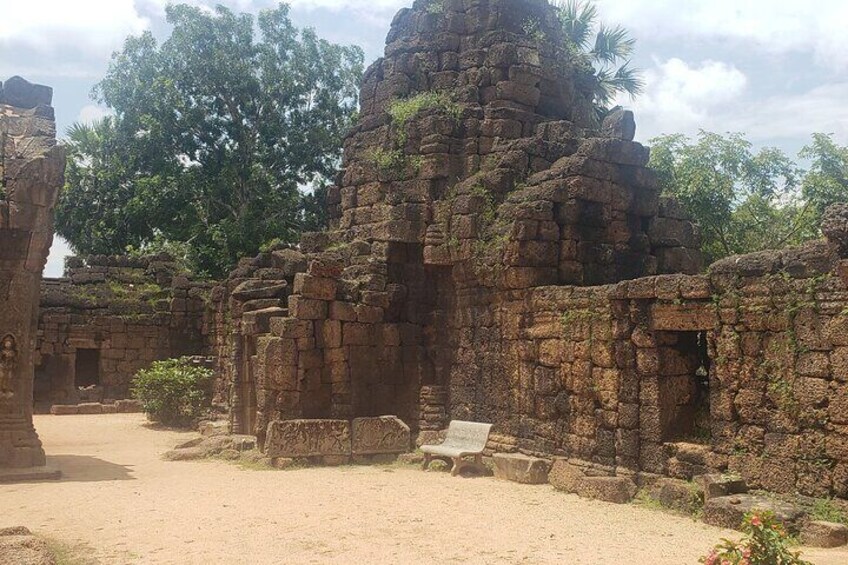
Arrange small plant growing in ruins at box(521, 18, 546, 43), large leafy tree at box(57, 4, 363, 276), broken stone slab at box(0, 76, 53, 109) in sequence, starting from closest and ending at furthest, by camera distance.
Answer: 1. broken stone slab at box(0, 76, 53, 109)
2. small plant growing in ruins at box(521, 18, 546, 43)
3. large leafy tree at box(57, 4, 363, 276)

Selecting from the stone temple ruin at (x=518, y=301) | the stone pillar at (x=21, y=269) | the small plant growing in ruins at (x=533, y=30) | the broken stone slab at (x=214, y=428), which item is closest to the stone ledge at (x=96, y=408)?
the stone temple ruin at (x=518, y=301)

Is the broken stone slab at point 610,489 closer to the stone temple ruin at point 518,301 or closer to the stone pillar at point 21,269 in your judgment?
the stone temple ruin at point 518,301

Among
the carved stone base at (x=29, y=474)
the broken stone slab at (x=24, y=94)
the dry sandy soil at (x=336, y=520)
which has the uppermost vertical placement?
the broken stone slab at (x=24, y=94)

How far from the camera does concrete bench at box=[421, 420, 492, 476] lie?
12.2 metres

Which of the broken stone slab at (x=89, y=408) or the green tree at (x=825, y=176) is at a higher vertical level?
the green tree at (x=825, y=176)

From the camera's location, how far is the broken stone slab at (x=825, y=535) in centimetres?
744

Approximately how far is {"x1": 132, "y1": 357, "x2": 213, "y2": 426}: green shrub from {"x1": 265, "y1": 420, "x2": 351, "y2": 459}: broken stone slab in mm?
7571

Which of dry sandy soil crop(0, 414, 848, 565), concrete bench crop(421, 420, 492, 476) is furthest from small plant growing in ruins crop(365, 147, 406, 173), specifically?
dry sandy soil crop(0, 414, 848, 565)

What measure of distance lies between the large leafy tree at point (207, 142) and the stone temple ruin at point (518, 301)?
13.8 metres

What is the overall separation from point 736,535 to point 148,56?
105ft

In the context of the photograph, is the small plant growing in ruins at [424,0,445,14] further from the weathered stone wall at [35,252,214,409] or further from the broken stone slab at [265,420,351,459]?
the weathered stone wall at [35,252,214,409]

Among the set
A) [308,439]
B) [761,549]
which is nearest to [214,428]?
[308,439]

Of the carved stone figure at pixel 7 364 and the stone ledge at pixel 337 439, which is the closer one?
the carved stone figure at pixel 7 364

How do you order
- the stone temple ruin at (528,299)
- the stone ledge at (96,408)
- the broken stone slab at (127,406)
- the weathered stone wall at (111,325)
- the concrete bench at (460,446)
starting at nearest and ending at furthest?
the stone temple ruin at (528,299)
the concrete bench at (460,446)
the stone ledge at (96,408)
the broken stone slab at (127,406)
the weathered stone wall at (111,325)
